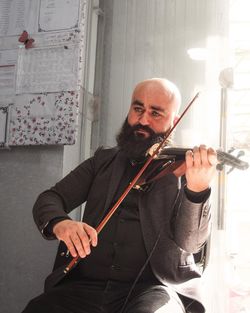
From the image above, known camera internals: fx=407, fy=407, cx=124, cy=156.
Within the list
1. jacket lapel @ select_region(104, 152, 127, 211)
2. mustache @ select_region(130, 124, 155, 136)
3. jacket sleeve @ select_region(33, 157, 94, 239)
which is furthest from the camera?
mustache @ select_region(130, 124, 155, 136)

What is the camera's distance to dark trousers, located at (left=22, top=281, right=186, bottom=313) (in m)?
1.24

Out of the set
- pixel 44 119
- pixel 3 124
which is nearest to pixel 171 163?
pixel 44 119

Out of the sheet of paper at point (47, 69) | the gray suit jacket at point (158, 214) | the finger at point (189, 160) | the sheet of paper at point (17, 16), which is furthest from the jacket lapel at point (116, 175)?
the sheet of paper at point (17, 16)

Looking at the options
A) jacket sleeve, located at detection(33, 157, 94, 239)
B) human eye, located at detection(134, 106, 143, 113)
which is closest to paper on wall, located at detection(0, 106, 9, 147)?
jacket sleeve, located at detection(33, 157, 94, 239)

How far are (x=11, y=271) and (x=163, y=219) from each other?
1.14 m

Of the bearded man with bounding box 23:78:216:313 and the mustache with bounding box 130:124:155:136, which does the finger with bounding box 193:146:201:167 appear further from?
the mustache with bounding box 130:124:155:136

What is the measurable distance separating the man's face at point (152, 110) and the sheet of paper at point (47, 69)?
60 cm

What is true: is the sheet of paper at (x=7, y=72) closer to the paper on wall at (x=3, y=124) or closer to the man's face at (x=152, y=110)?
the paper on wall at (x=3, y=124)

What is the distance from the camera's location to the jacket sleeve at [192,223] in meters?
Answer: 1.28

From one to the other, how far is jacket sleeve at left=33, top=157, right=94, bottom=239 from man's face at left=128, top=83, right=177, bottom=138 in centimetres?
26

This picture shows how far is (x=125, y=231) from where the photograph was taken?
1442mm

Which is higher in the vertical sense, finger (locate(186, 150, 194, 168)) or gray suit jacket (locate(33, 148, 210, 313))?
finger (locate(186, 150, 194, 168))

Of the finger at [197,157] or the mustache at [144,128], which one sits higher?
the mustache at [144,128]

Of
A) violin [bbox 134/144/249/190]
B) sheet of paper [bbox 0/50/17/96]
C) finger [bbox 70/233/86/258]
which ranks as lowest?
finger [bbox 70/233/86/258]
